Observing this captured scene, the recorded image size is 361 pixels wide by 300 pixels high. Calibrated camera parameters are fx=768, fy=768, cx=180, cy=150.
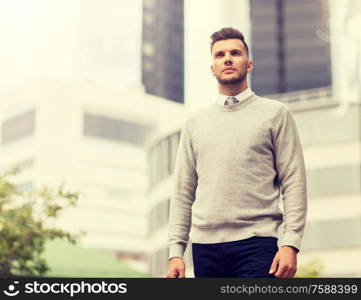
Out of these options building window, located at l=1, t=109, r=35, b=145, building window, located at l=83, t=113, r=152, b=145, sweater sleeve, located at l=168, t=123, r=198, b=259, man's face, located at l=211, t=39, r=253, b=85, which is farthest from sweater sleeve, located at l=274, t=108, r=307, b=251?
building window, located at l=83, t=113, r=152, b=145

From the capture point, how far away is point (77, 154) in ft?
315

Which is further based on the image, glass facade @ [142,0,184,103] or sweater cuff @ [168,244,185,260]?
glass facade @ [142,0,184,103]

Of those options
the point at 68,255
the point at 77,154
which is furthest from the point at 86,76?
the point at 68,255

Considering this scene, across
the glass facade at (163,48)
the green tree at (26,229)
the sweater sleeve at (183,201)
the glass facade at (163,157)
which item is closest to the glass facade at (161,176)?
the glass facade at (163,157)

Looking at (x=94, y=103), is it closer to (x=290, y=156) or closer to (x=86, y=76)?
(x=86, y=76)

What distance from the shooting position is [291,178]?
12.8 ft

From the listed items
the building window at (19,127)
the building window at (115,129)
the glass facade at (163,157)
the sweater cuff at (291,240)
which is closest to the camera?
the sweater cuff at (291,240)

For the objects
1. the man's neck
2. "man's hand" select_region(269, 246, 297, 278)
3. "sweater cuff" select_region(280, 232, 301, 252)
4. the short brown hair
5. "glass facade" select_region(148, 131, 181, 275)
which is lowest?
"man's hand" select_region(269, 246, 297, 278)

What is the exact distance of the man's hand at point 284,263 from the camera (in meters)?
3.66

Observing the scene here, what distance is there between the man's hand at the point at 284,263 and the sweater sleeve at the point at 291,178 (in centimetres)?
6

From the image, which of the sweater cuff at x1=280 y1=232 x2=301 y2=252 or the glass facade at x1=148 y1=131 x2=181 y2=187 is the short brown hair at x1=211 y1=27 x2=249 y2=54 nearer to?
the sweater cuff at x1=280 y1=232 x2=301 y2=252

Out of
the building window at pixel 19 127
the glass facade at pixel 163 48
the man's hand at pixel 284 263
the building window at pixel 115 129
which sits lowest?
the man's hand at pixel 284 263

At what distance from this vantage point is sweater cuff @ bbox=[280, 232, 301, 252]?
12.4ft

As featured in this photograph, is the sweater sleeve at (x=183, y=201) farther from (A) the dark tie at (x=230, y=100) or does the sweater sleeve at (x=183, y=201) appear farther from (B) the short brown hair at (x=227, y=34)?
(B) the short brown hair at (x=227, y=34)
